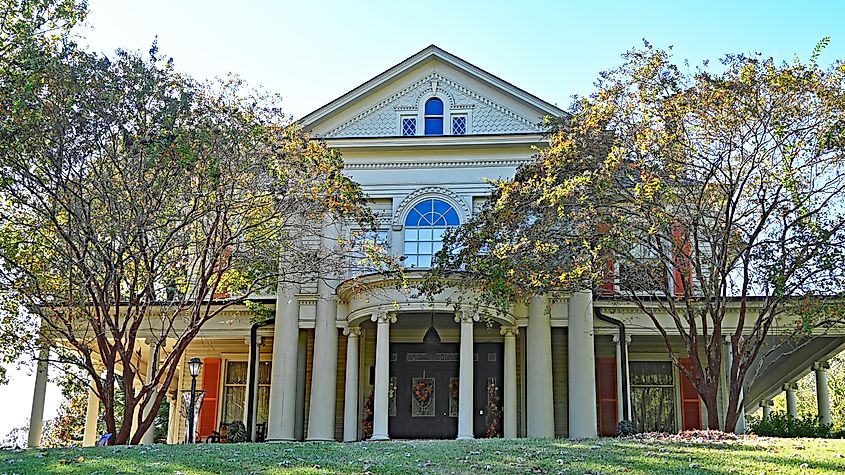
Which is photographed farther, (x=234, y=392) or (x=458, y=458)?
(x=234, y=392)

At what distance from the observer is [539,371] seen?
2153cm

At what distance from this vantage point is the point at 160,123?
1681 centimetres

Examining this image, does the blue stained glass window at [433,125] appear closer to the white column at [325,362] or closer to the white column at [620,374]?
the white column at [325,362]

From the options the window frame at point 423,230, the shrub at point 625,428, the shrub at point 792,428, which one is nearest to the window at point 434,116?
the window frame at point 423,230

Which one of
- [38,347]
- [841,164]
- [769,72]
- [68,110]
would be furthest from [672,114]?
[38,347]

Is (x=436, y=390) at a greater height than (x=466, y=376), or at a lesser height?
lesser

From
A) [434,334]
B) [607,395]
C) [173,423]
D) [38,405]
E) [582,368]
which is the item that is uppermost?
[434,334]

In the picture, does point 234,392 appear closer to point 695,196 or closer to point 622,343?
point 622,343

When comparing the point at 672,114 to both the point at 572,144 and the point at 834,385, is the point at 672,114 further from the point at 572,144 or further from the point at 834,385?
the point at 834,385

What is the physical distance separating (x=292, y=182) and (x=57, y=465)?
337 inches

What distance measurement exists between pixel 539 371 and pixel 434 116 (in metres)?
7.15

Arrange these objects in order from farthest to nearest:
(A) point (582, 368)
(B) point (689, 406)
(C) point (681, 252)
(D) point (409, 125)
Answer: (B) point (689, 406) < (D) point (409, 125) < (A) point (582, 368) < (C) point (681, 252)

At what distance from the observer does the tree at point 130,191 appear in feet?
53.9

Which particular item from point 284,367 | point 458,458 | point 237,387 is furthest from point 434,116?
point 458,458
